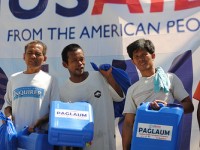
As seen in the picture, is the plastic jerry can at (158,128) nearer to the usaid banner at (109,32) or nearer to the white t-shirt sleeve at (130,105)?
the white t-shirt sleeve at (130,105)

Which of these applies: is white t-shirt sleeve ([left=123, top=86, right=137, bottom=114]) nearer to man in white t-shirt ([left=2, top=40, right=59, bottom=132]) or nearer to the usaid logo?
the usaid logo

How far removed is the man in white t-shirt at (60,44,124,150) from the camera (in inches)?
114

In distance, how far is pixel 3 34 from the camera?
Result: 12.6 feet

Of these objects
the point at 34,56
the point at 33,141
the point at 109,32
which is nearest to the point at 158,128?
the point at 33,141

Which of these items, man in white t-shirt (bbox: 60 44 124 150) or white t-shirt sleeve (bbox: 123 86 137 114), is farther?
man in white t-shirt (bbox: 60 44 124 150)

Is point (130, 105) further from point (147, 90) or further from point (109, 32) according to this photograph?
point (109, 32)

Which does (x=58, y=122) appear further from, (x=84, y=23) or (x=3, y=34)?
(x=3, y=34)

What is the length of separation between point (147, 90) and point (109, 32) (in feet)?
3.42

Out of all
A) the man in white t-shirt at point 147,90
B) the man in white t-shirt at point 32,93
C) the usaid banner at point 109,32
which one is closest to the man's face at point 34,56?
the man in white t-shirt at point 32,93

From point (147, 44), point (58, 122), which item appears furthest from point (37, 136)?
point (147, 44)

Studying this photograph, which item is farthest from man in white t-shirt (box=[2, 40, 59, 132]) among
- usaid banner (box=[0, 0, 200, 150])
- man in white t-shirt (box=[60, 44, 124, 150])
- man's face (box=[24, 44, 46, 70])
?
usaid banner (box=[0, 0, 200, 150])

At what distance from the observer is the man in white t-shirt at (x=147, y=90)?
2607 mm

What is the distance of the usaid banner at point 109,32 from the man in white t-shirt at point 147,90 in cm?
67

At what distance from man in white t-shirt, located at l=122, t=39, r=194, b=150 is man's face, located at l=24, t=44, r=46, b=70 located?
62cm
